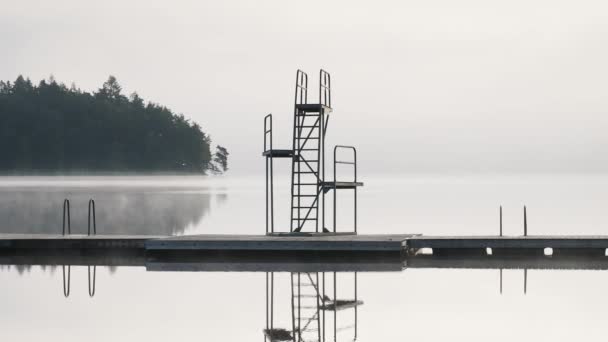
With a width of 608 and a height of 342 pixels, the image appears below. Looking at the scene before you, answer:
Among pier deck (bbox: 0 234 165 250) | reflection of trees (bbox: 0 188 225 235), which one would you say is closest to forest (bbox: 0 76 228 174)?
reflection of trees (bbox: 0 188 225 235)

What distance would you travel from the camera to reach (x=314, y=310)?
59.5 ft

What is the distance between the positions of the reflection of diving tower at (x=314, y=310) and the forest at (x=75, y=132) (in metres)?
164

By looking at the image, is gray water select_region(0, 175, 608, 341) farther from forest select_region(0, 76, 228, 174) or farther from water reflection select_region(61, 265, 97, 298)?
forest select_region(0, 76, 228, 174)

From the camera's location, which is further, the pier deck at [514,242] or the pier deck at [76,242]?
the pier deck at [76,242]

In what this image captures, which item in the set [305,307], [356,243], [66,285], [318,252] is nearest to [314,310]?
[305,307]

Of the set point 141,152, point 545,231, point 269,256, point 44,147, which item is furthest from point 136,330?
point 141,152

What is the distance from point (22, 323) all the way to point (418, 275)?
8.58 meters

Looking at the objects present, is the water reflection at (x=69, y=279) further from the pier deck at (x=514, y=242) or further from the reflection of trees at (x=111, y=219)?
the reflection of trees at (x=111, y=219)

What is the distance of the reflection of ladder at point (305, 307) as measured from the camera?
15.9 m

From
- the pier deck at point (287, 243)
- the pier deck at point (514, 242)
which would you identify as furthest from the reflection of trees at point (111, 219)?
the pier deck at point (514, 242)

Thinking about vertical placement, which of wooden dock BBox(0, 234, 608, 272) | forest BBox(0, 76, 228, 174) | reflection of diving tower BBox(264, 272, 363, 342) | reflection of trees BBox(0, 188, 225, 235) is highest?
forest BBox(0, 76, 228, 174)

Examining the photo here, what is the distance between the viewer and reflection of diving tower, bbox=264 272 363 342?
1573 centimetres

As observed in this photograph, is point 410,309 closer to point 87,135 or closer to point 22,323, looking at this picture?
point 22,323

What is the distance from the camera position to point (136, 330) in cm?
1603
